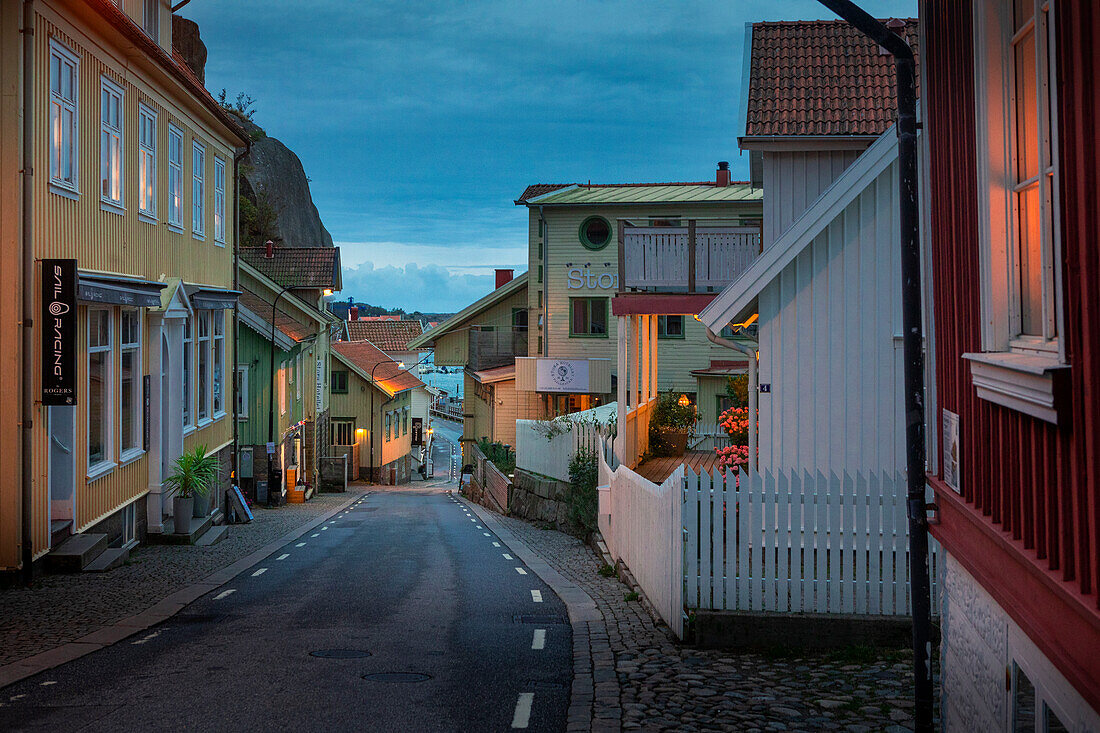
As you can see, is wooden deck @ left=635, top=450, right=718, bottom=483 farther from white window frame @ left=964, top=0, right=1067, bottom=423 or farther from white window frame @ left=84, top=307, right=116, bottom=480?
white window frame @ left=964, top=0, right=1067, bottom=423

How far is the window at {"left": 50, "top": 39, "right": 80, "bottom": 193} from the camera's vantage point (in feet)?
41.9

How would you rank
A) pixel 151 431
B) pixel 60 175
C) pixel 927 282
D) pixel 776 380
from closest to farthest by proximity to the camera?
pixel 927 282 < pixel 776 380 < pixel 60 175 < pixel 151 431

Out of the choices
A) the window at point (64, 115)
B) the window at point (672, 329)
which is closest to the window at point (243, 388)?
the window at point (672, 329)

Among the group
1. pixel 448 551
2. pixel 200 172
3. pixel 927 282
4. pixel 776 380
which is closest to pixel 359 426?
pixel 200 172

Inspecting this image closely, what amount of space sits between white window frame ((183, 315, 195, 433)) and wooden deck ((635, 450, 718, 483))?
862 cm

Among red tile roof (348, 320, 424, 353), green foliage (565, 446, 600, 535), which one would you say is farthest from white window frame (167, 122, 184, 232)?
red tile roof (348, 320, 424, 353)

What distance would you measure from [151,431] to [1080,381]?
15965mm

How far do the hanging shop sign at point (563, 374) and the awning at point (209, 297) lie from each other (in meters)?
13.7

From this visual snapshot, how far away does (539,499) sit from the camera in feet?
73.1

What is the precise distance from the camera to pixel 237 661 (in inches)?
339

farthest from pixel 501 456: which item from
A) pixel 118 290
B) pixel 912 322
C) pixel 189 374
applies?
pixel 912 322

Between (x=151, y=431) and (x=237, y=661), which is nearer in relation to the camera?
(x=237, y=661)

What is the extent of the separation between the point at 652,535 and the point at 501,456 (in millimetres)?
19254

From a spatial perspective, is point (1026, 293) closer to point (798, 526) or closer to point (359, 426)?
point (798, 526)
